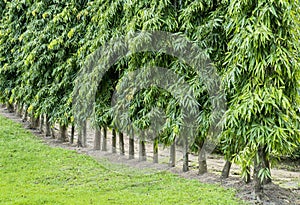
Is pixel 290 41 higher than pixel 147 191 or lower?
higher

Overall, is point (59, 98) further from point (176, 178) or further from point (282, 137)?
point (282, 137)

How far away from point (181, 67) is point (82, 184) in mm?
2007

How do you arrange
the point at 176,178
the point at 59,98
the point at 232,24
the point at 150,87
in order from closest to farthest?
the point at 232,24, the point at 176,178, the point at 150,87, the point at 59,98

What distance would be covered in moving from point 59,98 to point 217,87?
411 cm

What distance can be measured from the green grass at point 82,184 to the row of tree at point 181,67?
56 centimetres

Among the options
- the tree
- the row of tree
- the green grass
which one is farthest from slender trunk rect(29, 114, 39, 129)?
the tree

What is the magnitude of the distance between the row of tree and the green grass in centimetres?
56

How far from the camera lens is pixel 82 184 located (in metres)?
4.89

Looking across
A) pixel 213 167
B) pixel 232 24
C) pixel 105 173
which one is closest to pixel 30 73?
pixel 105 173

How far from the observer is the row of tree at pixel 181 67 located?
12.4ft

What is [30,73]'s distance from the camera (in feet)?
26.7

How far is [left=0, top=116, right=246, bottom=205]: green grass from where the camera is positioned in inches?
162

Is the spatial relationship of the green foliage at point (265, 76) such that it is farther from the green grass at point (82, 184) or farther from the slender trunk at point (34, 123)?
the slender trunk at point (34, 123)

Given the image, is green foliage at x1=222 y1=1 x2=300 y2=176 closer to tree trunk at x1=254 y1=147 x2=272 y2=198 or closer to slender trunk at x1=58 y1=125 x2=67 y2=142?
tree trunk at x1=254 y1=147 x2=272 y2=198
